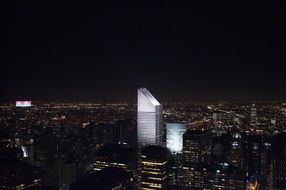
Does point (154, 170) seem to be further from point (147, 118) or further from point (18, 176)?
point (147, 118)

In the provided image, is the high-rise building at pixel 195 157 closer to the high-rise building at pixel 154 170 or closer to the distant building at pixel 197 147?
the distant building at pixel 197 147

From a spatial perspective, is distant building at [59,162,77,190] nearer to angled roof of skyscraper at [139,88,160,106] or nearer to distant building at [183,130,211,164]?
distant building at [183,130,211,164]

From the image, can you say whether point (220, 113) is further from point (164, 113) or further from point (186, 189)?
point (186, 189)

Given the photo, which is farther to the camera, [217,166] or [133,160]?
[133,160]

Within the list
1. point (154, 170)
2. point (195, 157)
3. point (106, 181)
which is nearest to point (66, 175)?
point (106, 181)

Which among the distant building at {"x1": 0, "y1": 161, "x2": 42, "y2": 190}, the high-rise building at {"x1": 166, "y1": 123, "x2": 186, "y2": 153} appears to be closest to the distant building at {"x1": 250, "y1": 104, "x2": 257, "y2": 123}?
the high-rise building at {"x1": 166, "y1": 123, "x2": 186, "y2": 153}

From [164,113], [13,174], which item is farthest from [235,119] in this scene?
[13,174]

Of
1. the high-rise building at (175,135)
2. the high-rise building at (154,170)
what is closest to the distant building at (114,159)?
the high-rise building at (154,170)
